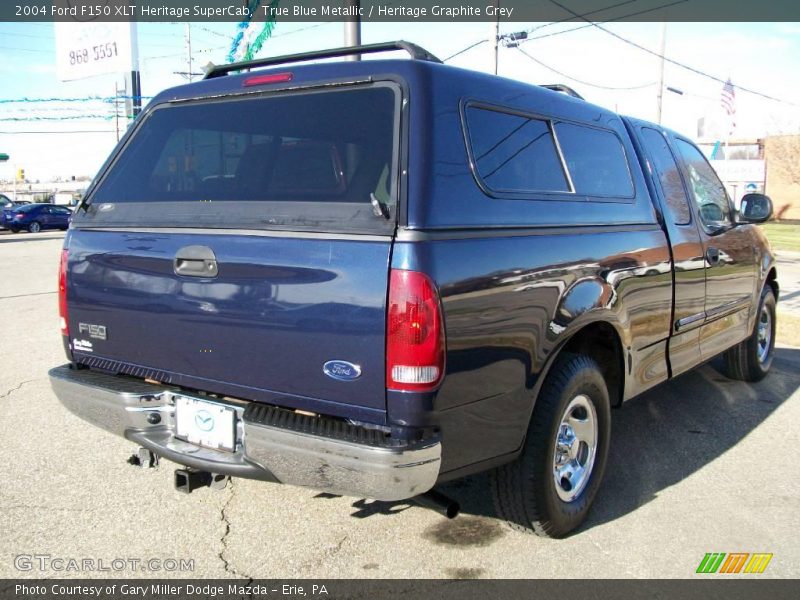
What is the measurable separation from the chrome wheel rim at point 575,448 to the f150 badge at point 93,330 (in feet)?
6.94

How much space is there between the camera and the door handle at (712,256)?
4754 mm

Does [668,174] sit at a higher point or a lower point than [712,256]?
higher

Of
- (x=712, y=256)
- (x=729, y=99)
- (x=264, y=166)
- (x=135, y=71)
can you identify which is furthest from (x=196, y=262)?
(x=729, y=99)

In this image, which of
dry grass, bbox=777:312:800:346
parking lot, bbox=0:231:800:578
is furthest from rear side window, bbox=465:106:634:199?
dry grass, bbox=777:312:800:346

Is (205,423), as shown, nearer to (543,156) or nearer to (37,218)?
(543,156)

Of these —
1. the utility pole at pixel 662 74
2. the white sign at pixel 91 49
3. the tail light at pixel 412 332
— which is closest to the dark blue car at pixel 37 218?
the white sign at pixel 91 49

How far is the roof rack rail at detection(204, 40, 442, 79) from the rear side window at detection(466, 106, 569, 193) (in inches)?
12.5

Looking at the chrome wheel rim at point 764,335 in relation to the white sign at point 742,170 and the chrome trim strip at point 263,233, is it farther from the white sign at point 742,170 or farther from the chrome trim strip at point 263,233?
the white sign at point 742,170

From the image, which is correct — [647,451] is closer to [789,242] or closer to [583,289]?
[583,289]

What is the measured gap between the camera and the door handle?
475 cm

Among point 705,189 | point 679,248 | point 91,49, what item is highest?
point 91,49

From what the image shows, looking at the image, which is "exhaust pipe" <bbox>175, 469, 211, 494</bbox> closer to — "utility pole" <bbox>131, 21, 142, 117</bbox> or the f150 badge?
the f150 badge

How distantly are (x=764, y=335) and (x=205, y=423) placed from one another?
17.2 feet

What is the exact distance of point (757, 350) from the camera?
6.04 meters
